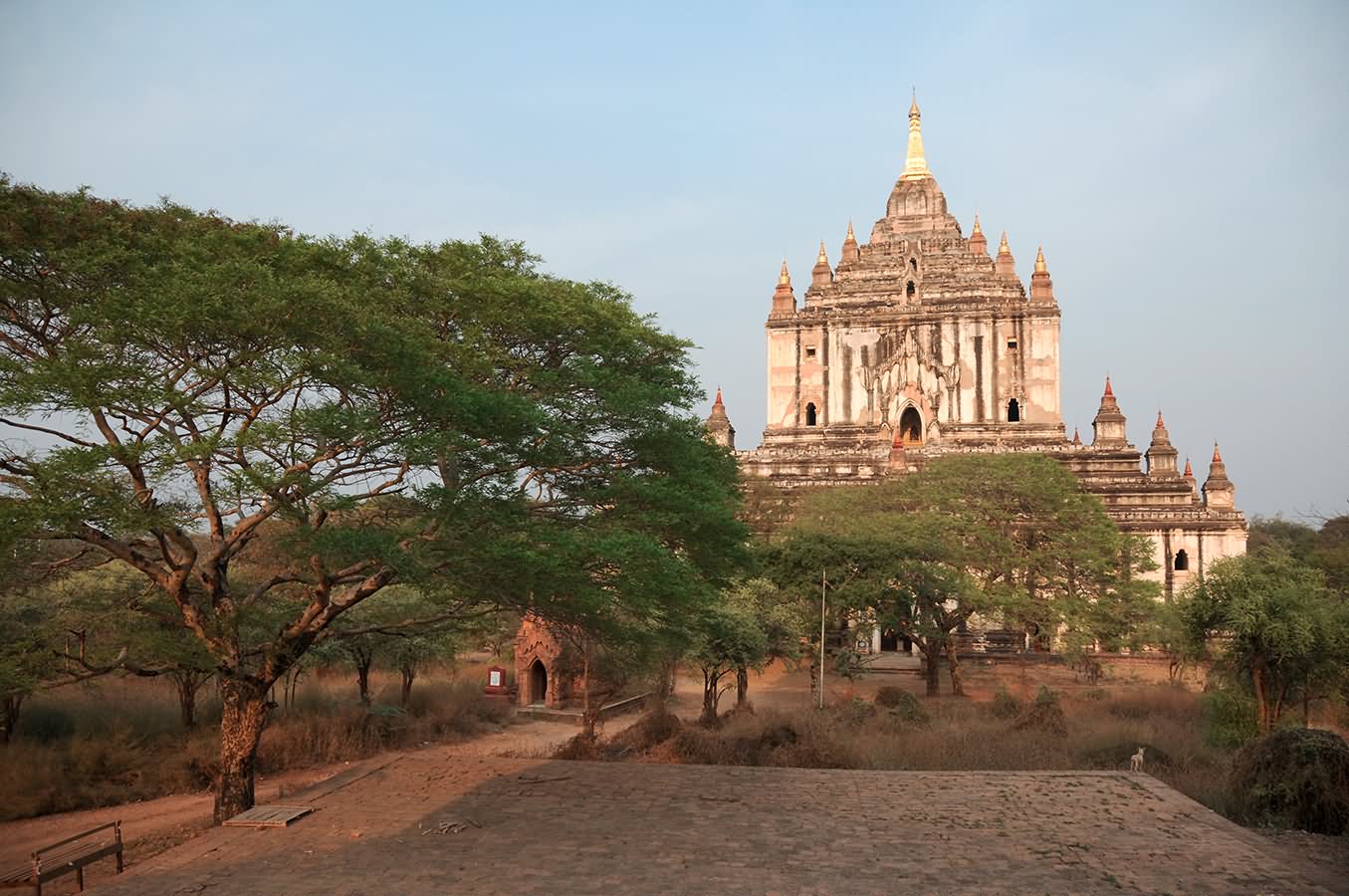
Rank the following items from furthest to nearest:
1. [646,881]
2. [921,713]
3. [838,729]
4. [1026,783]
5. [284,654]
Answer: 1. [921,713]
2. [838,729]
3. [1026,783]
4. [284,654]
5. [646,881]

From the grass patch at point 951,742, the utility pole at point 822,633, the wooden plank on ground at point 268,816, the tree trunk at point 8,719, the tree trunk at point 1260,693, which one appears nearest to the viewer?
the wooden plank on ground at point 268,816

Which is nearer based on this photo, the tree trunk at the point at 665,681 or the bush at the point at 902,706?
the bush at the point at 902,706

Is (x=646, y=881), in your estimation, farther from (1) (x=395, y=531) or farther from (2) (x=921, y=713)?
(2) (x=921, y=713)

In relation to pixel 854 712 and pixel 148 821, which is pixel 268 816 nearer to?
pixel 148 821

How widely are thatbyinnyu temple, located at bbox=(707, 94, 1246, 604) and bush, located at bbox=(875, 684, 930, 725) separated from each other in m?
18.5

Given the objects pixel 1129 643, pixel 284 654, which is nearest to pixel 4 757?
pixel 284 654

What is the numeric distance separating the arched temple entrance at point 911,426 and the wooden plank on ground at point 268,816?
39.5 metres

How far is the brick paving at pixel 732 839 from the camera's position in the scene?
11391mm

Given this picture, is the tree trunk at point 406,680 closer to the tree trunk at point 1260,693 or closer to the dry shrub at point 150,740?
the dry shrub at point 150,740

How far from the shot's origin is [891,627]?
30.0 m

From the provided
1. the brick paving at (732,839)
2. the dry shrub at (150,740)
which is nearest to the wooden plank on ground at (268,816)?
the brick paving at (732,839)

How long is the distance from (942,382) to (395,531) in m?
39.5

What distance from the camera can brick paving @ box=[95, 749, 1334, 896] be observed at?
37.4ft

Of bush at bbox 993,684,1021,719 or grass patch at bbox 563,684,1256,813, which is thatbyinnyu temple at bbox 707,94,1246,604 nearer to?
bush at bbox 993,684,1021,719
